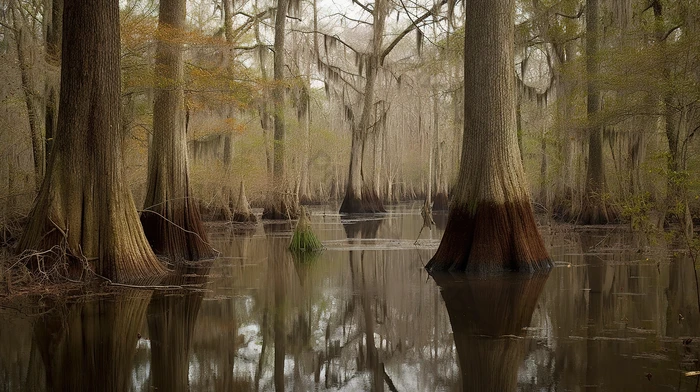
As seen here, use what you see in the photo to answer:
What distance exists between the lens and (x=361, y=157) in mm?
30250

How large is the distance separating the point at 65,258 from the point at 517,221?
5828 mm

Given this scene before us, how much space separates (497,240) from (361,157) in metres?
21.2

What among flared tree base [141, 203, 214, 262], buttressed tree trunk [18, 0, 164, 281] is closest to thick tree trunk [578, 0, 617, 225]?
flared tree base [141, 203, 214, 262]

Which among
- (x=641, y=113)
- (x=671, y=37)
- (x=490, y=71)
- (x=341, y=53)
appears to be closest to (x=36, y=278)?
(x=490, y=71)

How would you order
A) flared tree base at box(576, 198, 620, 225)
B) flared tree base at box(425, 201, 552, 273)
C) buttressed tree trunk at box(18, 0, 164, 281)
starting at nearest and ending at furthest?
buttressed tree trunk at box(18, 0, 164, 281), flared tree base at box(425, 201, 552, 273), flared tree base at box(576, 198, 620, 225)

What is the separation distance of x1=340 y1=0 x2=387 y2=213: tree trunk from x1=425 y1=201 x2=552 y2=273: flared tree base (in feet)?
66.7

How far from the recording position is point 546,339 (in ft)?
17.5

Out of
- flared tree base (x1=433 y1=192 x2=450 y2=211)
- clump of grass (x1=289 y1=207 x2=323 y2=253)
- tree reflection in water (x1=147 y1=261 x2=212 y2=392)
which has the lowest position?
tree reflection in water (x1=147 y1=261 x2=212 y2=392)

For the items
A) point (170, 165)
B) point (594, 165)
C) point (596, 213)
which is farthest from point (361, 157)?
point (170, 165)

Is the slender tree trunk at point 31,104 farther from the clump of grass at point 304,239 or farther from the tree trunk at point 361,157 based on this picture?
the tree trunk at point 361,157

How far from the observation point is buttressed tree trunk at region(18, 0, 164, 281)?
27.0 ft

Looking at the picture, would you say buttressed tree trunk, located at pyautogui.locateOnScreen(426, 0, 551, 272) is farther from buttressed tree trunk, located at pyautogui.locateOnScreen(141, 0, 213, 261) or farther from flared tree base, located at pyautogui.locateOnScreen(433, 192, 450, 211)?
flared tree base, located at pyautogui.locateOnScreen(433, 192, 450, 211)

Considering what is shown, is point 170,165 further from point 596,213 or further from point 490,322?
point 596,213

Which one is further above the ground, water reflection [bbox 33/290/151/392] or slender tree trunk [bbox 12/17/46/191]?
slender tree trunk [bbox 12/17/46/191]
